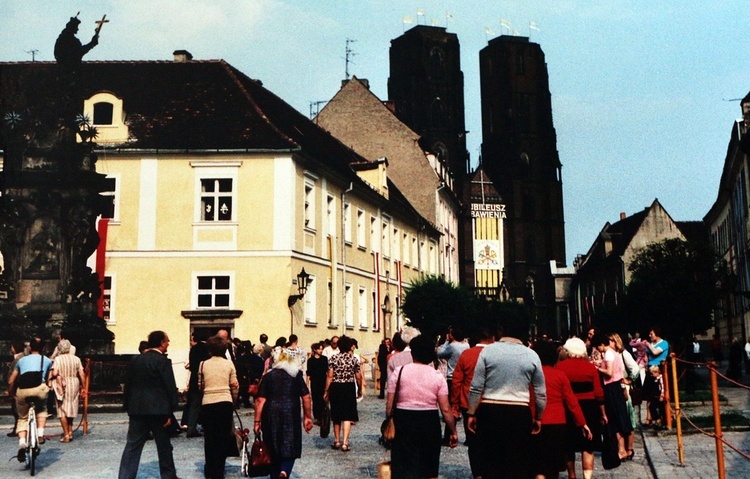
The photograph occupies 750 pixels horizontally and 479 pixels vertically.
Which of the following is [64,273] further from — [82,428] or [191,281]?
→ [191,281]

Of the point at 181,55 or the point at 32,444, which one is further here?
the point at 181,55

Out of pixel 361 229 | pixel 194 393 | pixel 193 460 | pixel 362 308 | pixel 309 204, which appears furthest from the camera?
pixel 362 308

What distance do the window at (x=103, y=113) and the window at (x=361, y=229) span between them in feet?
37.3

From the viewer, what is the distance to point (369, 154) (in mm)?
58406

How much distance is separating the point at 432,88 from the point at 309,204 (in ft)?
263

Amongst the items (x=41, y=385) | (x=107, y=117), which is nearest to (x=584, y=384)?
(x=41, y=385)

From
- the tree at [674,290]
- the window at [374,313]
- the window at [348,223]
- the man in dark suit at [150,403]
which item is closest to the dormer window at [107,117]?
the window at [348,223]

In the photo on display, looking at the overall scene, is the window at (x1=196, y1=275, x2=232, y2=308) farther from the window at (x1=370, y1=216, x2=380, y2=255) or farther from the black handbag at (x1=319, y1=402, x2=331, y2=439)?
the black handbag at (x1=319, y1=402, x2=331, y2=439)

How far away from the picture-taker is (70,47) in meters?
22.1

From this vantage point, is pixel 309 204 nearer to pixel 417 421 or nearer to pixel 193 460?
pixel 193 460

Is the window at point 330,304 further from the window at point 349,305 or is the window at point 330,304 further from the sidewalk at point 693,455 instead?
the sidewalk at point 693,455

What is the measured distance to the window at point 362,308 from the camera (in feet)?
130

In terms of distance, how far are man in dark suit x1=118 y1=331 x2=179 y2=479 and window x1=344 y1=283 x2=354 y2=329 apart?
26603 millimetres

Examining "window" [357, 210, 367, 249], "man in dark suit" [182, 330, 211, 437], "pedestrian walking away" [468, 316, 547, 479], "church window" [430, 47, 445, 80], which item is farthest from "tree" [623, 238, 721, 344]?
"church window" [430, 47, 445, 80]
